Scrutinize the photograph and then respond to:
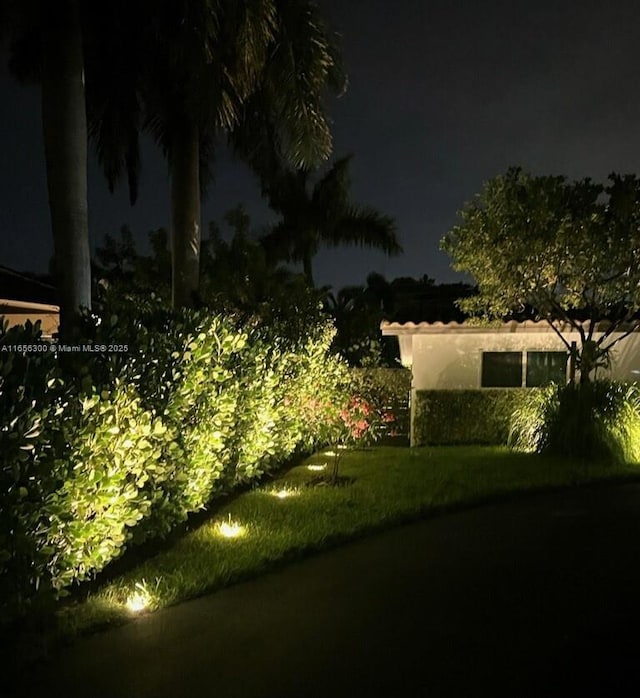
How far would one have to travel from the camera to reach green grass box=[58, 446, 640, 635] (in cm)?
591

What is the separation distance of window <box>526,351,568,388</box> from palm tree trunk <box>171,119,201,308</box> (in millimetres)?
8475

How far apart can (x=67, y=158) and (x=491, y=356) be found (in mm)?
11540

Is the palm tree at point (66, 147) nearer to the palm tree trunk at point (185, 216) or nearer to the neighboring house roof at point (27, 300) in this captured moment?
the palm tree trunk at point (185, 216)

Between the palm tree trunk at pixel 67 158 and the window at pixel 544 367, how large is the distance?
11523mm

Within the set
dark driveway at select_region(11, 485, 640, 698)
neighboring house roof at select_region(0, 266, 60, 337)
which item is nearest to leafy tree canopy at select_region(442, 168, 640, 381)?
dark driveway at select_region(11, 485, 640, 698)

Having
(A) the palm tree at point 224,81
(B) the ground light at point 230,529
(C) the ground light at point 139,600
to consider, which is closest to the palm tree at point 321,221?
(A) the palm tree at point 224,81

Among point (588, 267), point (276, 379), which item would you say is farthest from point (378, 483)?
point (588, 267)

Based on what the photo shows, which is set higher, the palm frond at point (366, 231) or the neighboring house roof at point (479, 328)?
the palm frond at point (366, 231)

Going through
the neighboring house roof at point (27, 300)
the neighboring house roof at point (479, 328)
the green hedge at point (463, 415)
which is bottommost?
the green hedge at point (463, 415)

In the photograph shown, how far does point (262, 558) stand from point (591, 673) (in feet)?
10.5

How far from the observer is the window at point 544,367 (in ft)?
55.0

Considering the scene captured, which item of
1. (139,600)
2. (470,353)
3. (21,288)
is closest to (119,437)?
(139,600)

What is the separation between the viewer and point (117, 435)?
5.98 m

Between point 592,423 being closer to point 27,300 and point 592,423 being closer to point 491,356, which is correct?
point 491,356
